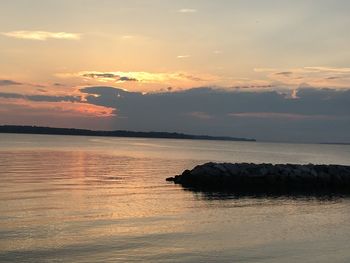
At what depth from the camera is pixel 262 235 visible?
16.8 m

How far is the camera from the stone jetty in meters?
33.9

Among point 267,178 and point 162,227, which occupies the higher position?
point 267,178

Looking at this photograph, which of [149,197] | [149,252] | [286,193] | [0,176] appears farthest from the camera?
[0,176]

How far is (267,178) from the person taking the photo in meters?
35.7

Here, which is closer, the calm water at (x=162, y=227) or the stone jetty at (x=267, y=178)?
the calm water at (x=162, y=227)

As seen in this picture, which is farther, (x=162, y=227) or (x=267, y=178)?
(x=267, y=178)

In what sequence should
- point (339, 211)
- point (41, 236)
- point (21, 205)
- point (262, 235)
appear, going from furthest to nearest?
point (339, 211) < point (21, 205) < point (262, 235) < point (41, 236)

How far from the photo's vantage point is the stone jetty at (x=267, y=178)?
3394 centimetres

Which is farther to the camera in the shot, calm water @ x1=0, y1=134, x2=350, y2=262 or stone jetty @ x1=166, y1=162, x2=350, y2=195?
stone jetty @ x1=166, y1=162, x2=350, y2=195

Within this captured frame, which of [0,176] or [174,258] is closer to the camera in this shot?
[174,258]

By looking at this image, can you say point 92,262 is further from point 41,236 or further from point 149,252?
point 41,236

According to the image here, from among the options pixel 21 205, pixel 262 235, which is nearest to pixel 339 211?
pixel 262 235

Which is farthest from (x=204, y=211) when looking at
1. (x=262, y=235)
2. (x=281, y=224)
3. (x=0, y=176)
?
(x=0, y=176)

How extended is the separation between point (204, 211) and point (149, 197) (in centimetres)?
515
